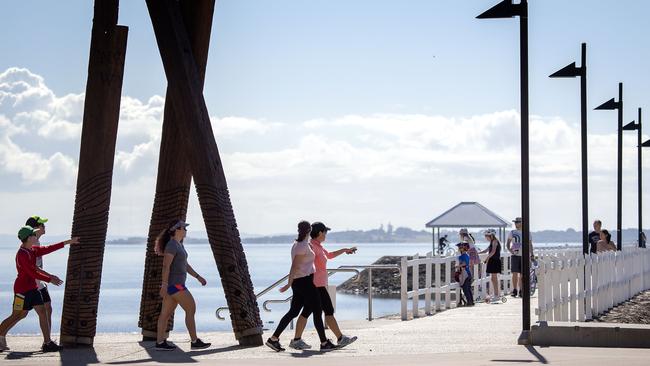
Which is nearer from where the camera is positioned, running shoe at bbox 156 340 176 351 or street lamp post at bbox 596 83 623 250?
running shoe at bbox 156 340 176 351

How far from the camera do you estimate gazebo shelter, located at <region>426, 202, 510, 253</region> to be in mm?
51344

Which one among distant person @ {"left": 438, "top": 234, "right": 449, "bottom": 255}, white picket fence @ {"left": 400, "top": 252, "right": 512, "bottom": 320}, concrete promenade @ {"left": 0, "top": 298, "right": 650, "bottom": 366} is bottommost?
concrete promenade @ {"left": 0, "top": 298, "right": 650, "bottom": 366}

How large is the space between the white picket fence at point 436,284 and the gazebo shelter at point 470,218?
1416 centimetres

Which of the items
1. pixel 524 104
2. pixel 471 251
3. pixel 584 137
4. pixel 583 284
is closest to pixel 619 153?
pixel 584 137

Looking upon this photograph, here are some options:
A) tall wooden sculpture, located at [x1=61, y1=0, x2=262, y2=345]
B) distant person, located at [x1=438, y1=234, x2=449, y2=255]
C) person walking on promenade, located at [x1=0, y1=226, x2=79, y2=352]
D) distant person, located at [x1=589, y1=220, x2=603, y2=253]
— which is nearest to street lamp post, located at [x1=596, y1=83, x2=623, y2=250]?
distant person, located at [x1=589, y1=220, x2=603, y2=253]

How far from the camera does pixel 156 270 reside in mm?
18719

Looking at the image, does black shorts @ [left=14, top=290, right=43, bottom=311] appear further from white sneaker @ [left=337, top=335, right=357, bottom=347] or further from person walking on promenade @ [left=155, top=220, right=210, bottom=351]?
white sneaker @ [left=337, top=335, right=357, bottom=347]

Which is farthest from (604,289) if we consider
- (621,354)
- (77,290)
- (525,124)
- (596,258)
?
(77,290)

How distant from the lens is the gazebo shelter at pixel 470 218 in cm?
5134

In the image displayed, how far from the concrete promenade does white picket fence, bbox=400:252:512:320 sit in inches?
169

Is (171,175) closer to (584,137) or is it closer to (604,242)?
(584,137)

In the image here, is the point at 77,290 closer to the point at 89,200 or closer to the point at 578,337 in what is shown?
the point at 89,200

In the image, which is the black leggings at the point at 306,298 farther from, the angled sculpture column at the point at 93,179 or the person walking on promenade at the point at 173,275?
the angled sculpture column at the point at 93,179

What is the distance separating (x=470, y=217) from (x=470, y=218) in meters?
0.07
